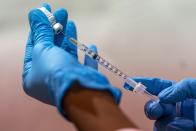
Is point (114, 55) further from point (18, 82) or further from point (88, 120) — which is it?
point (88, 120)

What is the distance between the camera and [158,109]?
104cm

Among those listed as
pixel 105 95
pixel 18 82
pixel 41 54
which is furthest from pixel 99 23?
pixel 105 95

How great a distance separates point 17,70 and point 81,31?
0.38 metres

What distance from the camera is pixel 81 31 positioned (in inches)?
59.5

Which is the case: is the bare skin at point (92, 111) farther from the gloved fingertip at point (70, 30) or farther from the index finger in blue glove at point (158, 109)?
the index finger in blue glove at point (158, 109)

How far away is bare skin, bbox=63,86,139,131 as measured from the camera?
454mm

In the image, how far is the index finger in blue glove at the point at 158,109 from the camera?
1.04 meters

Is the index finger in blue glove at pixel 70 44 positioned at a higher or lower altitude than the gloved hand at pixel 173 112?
higher

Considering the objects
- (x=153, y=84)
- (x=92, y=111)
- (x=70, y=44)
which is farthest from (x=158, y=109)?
(x=92, y=111)

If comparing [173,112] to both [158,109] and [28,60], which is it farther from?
[28,60]

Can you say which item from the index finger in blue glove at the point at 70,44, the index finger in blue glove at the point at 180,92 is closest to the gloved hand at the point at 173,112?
the index finger in blue glove at the point at 180,92

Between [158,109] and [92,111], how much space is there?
626 millimetres

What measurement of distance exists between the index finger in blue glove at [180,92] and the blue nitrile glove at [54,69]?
1.05ft

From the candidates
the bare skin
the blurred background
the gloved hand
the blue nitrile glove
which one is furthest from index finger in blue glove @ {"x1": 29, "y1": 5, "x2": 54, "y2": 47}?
the blurred background
